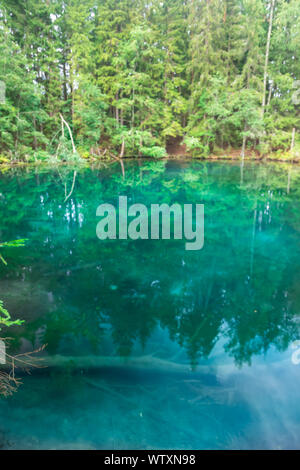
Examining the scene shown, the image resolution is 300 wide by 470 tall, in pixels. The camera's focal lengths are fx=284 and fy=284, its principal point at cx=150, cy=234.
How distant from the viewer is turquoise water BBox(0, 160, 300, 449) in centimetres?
247

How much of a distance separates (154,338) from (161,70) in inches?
1082

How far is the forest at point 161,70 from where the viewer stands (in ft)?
76.1

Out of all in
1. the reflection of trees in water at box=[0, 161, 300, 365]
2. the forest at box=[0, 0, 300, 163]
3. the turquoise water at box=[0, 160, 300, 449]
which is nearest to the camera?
the turquoise water at box=[0, 160, 300, 449]

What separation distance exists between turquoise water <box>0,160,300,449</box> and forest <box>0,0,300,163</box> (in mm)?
18295

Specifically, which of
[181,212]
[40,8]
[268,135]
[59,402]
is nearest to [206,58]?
[268,135]

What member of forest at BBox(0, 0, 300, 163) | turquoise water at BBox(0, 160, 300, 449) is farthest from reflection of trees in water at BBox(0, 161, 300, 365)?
forest at BBox(0, 0, 300, 163)

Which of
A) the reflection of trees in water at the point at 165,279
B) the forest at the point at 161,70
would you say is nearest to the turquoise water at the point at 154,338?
the reflection of trees in water at the point at 165,279

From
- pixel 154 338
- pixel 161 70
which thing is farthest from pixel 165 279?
pixel 161 70

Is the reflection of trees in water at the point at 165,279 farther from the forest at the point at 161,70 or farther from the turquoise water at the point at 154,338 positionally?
the forest at the point at 161,70

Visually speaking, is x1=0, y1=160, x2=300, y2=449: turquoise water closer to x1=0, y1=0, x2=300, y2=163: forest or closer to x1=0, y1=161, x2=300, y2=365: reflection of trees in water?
x1=0, y1=161, x2=300, y2=365: reflection of trees in water

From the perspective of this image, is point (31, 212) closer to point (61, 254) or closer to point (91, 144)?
point (61, 254)

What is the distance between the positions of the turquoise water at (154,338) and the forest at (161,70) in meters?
18.3

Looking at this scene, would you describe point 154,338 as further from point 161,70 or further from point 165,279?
point 161,70

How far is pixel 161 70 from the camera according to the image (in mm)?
25812
